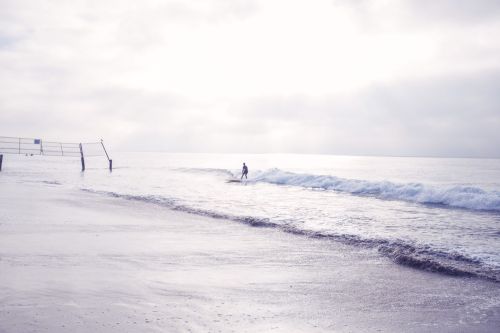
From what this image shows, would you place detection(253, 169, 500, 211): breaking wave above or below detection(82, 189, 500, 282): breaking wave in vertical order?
above

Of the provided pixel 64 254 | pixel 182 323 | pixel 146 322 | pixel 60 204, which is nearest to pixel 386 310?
pixel 182 323

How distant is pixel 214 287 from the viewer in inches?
259

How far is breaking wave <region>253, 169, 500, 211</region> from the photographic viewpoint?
22.7 m

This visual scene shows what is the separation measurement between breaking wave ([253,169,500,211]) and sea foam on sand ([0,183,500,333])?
15.5 m

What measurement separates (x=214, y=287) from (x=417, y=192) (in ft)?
77.9

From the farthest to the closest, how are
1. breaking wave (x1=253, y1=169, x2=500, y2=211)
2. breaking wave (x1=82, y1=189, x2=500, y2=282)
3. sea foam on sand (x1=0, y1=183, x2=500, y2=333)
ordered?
breaking wave (x1=253, y1=169, x2=500, y2=211), breaking wave (x1=82, y1=189, x2=500, y2=282), sea foam on sand (x1=0, y1=183, x2=500, y2=333)

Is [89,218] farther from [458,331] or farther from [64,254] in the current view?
[458,331]

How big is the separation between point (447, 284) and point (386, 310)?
2.27 meters

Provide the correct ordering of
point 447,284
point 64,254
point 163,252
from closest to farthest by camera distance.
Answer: point 447,284, point 64,254, point 163,252

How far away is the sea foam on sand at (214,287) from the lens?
5145 millimetres

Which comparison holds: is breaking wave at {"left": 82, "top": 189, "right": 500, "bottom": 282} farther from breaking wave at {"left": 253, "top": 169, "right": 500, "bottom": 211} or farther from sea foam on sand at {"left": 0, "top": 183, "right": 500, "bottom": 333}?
breaking wave at {"left": 253, "top": 169, "right": 500, "bottom": 211}

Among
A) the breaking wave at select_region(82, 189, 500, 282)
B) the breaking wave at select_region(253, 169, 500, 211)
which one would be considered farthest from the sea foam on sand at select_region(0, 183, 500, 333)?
the breaking wave at select_region(253, 169, 500, 211)

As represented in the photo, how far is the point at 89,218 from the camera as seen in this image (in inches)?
536

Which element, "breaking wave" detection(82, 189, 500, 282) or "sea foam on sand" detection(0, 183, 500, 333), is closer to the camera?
"sea foam on sand" detection(0, 183, 500, 333)
